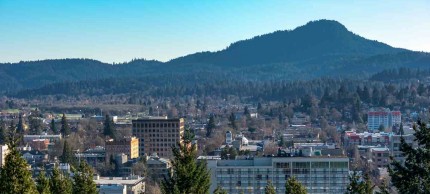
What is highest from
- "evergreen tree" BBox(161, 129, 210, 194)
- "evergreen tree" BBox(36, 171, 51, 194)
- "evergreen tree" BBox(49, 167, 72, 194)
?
"evergreen tree" BBox(161, 129, 210, 194)

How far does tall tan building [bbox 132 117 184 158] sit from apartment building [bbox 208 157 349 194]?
36998mm

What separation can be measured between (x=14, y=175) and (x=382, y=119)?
84.6 meters

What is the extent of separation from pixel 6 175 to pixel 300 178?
25.4 metres

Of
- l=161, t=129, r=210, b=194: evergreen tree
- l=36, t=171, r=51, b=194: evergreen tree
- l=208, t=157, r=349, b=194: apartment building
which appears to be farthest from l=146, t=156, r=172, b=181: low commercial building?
l=161, t=129, r=210, b=194: evergreen tree

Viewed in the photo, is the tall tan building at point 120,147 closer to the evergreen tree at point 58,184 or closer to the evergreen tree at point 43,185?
the evergreen tree at point 58,184

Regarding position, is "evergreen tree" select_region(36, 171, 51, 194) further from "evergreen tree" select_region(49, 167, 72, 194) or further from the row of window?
the row of window

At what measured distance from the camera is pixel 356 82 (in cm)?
15650

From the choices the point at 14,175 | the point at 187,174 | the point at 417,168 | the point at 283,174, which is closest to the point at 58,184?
the point at 187,174

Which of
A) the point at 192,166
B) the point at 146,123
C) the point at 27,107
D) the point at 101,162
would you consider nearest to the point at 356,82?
the point at 27,107

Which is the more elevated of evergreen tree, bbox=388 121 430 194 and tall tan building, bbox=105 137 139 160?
evergreen tree, bbox=388 121 430 194

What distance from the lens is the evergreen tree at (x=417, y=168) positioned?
1288 centimetres

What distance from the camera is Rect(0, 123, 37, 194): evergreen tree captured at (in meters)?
14.6

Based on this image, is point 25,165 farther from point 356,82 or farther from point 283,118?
point 356,82

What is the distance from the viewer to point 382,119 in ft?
314
